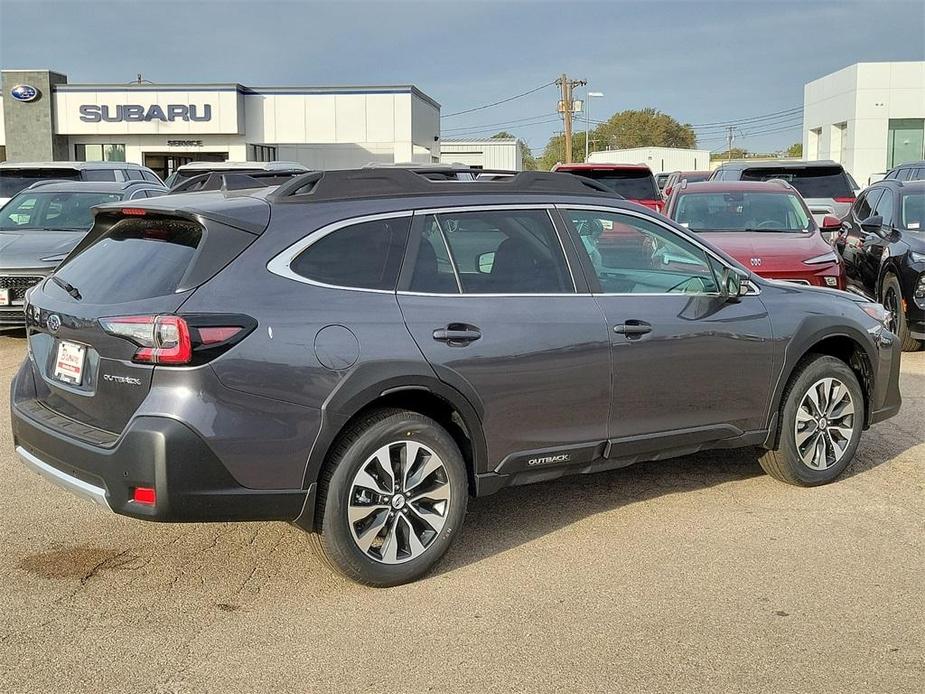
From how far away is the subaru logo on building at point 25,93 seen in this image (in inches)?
1700

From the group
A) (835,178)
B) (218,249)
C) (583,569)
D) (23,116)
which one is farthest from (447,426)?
(23,116)

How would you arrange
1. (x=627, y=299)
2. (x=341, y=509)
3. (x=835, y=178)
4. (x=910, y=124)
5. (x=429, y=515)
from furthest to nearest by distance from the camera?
(x=910, y=124)
(x=835, y=178)
(x=627, y=299)
(x=429, y=515)
(x=341, y=509)

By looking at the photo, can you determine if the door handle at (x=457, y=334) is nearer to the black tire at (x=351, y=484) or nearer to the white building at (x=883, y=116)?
the black tire at (x=351, y=484)

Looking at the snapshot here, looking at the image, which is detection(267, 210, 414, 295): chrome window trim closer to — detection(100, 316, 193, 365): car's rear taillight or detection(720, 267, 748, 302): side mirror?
detection(100, 316, 193, 365): car's rear taillight

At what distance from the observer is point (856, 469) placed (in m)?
6.57

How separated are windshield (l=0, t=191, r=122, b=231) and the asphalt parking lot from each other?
266 inches

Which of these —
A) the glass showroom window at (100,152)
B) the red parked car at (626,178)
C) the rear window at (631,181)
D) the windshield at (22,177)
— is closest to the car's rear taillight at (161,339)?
the red parked car at (626,178)

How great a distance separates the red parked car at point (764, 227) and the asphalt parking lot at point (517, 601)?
431 cm

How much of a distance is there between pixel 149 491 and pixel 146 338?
1.98 feet

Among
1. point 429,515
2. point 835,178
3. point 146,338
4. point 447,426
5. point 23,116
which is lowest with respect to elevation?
point 429,515

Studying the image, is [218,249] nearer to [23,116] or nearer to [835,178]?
[835,178]

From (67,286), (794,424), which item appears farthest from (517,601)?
(67,286)

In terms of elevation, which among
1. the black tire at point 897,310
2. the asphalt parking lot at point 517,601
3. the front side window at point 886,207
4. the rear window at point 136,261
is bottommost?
the asphalt parking lot at point 517,601

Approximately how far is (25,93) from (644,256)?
142 ft
